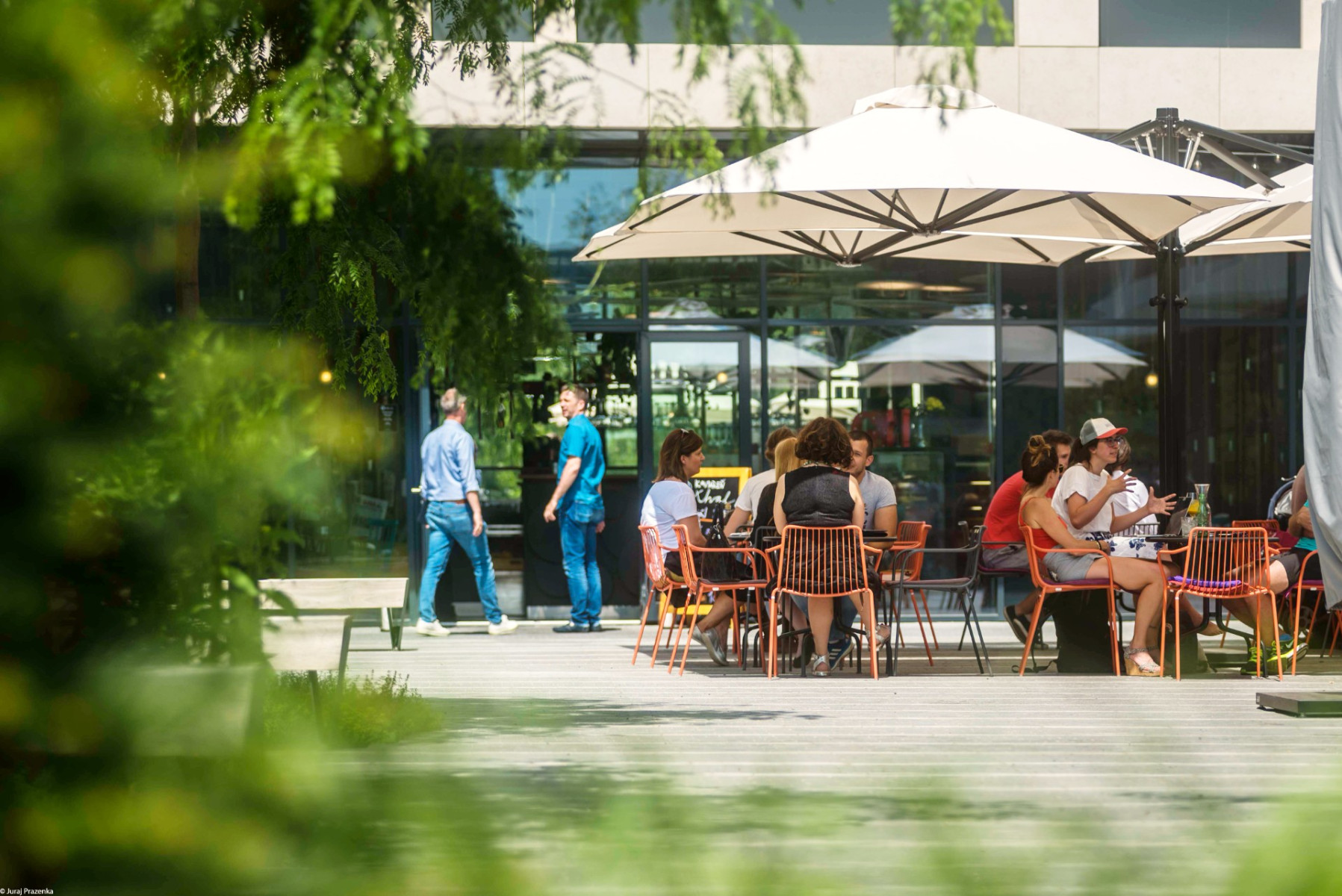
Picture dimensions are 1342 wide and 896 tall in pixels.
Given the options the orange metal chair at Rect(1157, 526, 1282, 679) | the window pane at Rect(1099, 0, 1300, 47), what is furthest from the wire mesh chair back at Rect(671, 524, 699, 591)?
the window pane at Rect(1099, 0, 1300, 47)

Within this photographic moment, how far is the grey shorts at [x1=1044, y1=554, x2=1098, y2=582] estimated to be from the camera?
8.34 metres

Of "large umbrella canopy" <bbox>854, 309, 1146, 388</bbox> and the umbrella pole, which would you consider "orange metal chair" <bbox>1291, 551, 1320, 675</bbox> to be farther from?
"large umbrella canopy" <bbox>854, 309, 1146, 388</bbox>

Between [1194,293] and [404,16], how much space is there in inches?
419

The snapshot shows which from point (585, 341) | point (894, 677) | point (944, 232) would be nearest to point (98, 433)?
→ point (894, 677)

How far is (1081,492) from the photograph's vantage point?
853 cm

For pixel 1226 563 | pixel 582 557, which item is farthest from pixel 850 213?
pixel 582 557

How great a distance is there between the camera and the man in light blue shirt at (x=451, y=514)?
1110cm

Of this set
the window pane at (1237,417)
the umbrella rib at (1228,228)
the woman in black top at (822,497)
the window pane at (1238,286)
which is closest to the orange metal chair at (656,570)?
the woman in black top at (822,497)

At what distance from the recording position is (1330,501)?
19.7 ft

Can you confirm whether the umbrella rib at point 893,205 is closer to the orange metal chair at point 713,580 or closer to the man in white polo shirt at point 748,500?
the man in white polo shirt at point 748,500

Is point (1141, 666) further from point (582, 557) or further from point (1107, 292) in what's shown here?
point (1107, 292)

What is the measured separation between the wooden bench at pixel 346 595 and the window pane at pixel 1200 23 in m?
7.58

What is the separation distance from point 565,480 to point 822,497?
3555mm

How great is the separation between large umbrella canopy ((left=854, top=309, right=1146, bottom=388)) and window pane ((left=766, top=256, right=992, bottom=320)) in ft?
0.69
